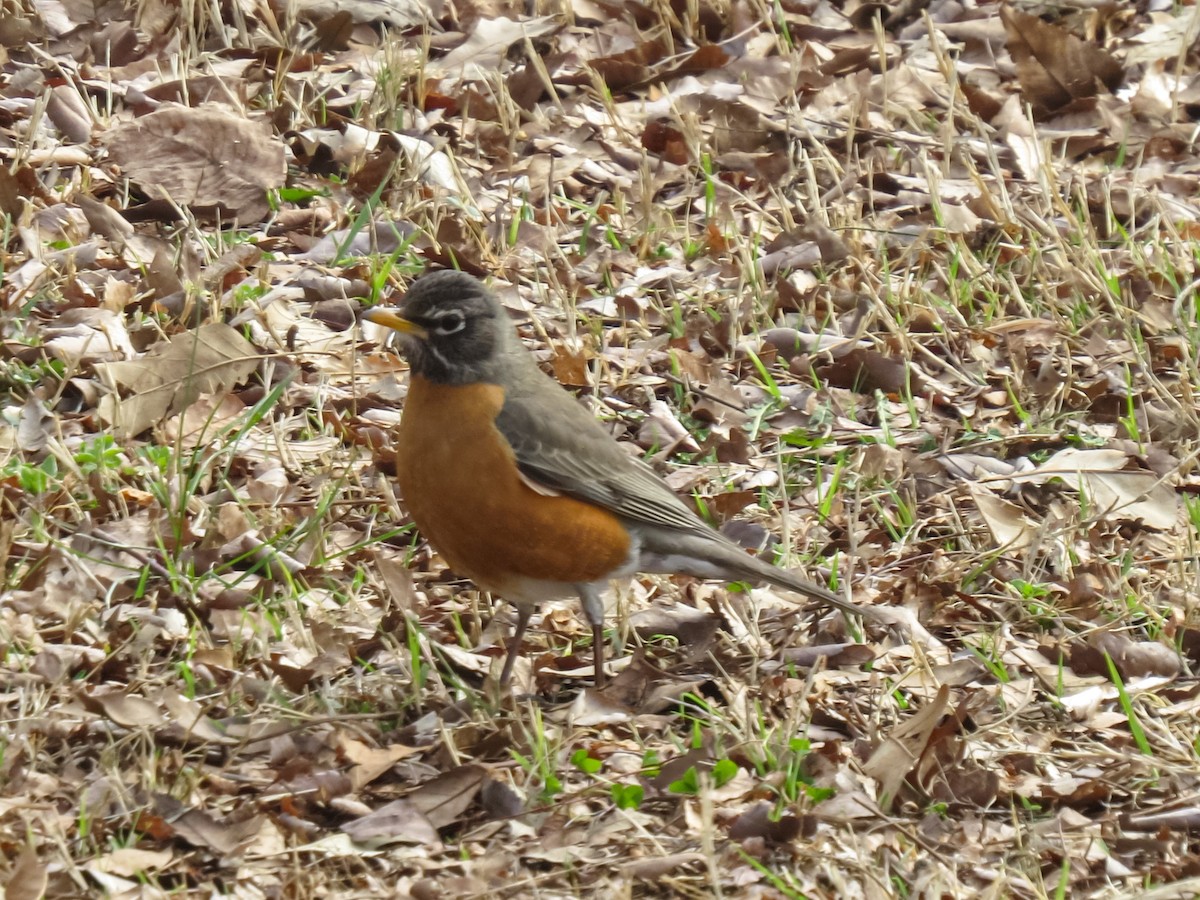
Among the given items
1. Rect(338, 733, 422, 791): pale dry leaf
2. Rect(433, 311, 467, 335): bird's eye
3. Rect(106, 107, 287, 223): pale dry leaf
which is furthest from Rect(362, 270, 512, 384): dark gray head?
Rect(106, 107, 287, 223): pale dry leaf

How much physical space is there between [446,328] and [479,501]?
55cm

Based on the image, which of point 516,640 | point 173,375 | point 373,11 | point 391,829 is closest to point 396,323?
point 516,640

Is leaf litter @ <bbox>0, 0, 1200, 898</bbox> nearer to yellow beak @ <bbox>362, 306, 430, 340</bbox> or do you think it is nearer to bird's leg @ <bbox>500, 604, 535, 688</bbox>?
bird's leg @ <bbox>500, 604, 535, 688</bbox>

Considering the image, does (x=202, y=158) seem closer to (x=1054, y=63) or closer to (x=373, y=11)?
(x=373, y=11)

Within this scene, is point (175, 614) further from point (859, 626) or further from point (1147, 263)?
point (1147, 263)

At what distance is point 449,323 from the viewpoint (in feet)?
15.9

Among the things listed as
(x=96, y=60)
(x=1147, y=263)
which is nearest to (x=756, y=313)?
(x=1147, y=263)

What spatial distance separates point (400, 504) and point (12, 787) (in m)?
1.83

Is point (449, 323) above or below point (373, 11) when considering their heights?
above

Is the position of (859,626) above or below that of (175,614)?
below

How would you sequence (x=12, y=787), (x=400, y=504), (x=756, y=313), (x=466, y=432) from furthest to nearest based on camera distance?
1. (x=756, y=313)
2. (x=400, y=504)
3. (x=466, y=432)
4. (x=12, y=787)

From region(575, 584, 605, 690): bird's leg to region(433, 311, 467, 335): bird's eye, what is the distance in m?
0.81

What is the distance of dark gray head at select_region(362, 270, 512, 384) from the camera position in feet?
15.8

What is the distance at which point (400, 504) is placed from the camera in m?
5.47
